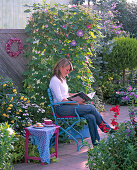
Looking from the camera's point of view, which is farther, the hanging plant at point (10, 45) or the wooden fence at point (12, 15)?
the wooden fence at point (12, 15)

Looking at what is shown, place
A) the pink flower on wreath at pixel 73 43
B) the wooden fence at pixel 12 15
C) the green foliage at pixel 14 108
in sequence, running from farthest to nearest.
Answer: the wooden fence at pixel 12 15 < the pink flower on wreath at pixel 73 43 < the green foliage at pixel 14 108

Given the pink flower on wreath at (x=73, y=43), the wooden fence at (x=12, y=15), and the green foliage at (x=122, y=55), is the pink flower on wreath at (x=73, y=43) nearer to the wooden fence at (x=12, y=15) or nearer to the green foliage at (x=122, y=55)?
the wooden fence at (x=12, y=15)

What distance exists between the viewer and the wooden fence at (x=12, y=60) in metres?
5.48

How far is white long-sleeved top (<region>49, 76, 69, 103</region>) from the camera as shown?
4.78 metres

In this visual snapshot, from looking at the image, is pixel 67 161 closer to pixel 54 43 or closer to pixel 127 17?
pixel 54 43

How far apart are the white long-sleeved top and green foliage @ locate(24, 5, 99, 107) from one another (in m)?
0.60

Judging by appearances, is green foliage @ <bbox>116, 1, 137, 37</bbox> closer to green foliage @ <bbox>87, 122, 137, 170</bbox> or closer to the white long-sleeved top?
the white long-sleeved top

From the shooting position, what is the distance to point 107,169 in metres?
3.11

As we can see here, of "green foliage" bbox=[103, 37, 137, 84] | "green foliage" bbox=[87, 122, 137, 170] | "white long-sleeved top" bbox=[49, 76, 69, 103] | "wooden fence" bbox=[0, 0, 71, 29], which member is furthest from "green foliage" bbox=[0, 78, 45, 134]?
"green foliage" bbox=[103, 37, 137, 84]

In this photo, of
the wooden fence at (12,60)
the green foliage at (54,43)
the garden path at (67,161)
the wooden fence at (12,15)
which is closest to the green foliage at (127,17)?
the wooden fence at (12,15)

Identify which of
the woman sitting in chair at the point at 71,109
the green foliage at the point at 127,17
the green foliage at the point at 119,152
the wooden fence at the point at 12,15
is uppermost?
the green foliage at the point at 127,17

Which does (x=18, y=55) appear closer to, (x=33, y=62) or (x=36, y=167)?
(x=33, y=62)

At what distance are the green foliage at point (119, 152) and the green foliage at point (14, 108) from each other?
1.54 meters

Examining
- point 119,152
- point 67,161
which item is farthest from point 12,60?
point 119,152
